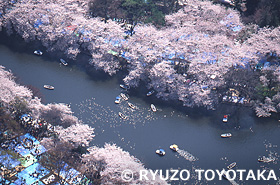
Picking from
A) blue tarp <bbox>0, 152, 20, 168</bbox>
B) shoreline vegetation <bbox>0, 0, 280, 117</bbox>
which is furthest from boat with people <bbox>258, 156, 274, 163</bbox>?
blue tarp <bbox>0, 152, 20, 168</bbox>

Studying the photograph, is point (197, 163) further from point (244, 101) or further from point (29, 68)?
point (29, 68)

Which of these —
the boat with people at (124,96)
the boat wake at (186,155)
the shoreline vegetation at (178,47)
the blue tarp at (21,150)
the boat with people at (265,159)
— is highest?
the shoreline vegetation at (178,47)

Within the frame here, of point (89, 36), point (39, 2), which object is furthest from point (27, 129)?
point (39, 2)

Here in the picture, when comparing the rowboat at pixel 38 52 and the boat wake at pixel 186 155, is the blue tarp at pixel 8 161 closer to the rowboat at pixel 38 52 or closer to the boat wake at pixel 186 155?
the boat wake at pixel 186 155

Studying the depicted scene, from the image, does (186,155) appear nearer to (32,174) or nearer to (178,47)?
(178,47)

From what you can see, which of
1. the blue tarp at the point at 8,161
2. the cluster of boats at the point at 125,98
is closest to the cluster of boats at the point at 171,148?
the cluster of boats at the point at 125,98
